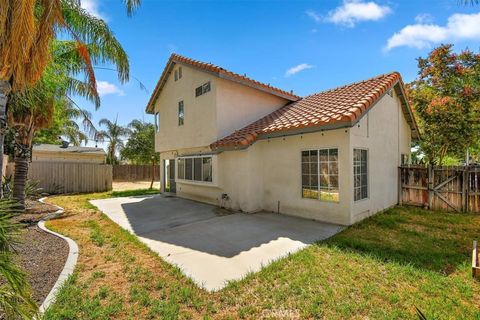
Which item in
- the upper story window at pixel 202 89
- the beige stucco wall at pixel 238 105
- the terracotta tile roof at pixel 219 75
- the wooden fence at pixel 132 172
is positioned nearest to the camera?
the terracotta tile roof at pixel 219 75

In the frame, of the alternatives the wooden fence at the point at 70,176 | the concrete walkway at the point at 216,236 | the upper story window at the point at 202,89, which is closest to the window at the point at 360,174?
the concrete walkway at the point at 216,236

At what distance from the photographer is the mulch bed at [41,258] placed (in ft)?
14.3

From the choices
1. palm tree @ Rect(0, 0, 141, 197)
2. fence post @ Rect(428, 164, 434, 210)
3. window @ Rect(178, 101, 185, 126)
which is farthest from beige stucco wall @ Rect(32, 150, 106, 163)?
fence post @ Rect(428, 164, 434, 210)

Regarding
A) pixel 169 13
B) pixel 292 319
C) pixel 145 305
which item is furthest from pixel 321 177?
pixel 169 13

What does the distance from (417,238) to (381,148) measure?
4.60 m

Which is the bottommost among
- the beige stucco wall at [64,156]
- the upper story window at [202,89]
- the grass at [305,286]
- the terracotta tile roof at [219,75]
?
the grass at [305,286]

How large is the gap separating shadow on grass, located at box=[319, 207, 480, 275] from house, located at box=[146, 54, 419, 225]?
848mm

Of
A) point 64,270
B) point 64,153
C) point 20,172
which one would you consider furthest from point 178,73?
point 64,153

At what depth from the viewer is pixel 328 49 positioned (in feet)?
40.2

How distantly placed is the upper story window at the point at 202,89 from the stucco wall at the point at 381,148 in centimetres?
730

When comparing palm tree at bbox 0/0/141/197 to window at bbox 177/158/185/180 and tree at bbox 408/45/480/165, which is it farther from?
tree at bbox 408/45/480/165

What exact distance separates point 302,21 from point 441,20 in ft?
17.6

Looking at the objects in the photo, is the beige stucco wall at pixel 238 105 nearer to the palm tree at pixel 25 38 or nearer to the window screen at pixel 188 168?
the window screen at pixel 188 168

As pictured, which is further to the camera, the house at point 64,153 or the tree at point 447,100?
the house at point 64,153
